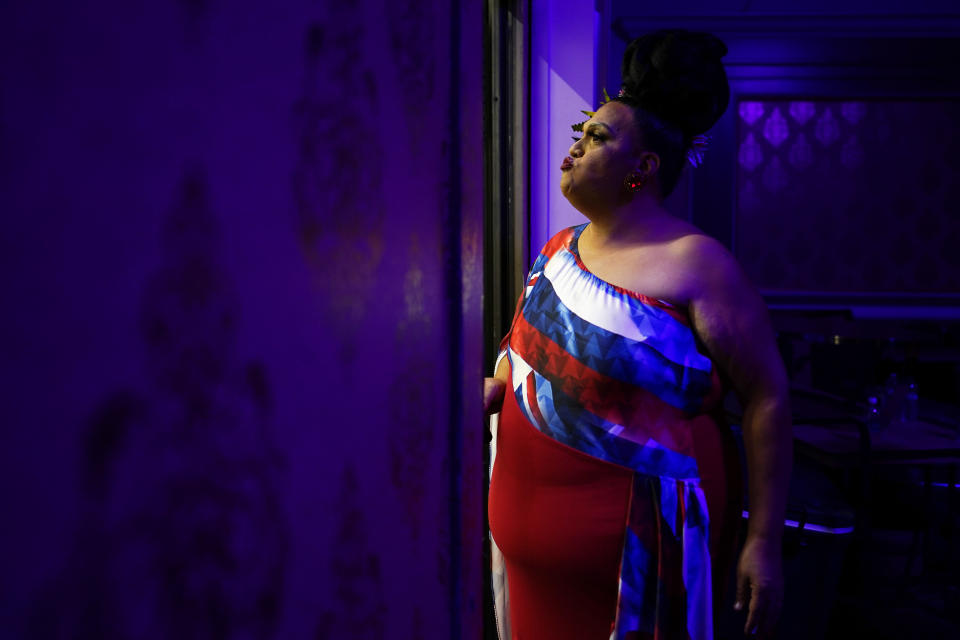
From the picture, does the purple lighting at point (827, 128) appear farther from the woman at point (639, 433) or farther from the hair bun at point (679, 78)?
the woman at point (639, 433)

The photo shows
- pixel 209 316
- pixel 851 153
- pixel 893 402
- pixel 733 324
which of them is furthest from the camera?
pixel 851 153

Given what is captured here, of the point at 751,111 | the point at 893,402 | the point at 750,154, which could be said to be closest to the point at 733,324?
the point at 893,402

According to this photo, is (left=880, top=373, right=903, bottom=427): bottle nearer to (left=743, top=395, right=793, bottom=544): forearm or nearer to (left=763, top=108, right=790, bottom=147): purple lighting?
(left=743, top=395, right=793, bottom=544): forearm

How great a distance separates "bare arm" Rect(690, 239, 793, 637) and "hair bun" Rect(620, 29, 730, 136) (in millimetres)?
→ 279

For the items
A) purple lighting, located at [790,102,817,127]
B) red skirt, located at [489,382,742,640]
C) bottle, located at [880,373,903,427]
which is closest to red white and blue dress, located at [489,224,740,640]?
red skirt, located at [489,382,742,640]

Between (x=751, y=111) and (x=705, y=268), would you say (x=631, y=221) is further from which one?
(x=751, y=111)

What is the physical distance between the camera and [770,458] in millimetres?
1092

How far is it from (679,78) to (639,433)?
0.61m

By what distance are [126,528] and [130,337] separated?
47mm

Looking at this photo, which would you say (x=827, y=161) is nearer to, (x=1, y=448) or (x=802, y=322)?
(x=802, y=322)

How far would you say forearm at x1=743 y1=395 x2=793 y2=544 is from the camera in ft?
3.57

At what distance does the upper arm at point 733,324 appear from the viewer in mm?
1056

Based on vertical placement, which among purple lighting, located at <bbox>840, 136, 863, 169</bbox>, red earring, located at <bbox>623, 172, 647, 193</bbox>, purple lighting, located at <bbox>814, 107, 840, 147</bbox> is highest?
purple lighting, located at <bbox>814, 107, 840, 147</bbox>

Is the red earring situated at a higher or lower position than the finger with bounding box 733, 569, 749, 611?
higher
